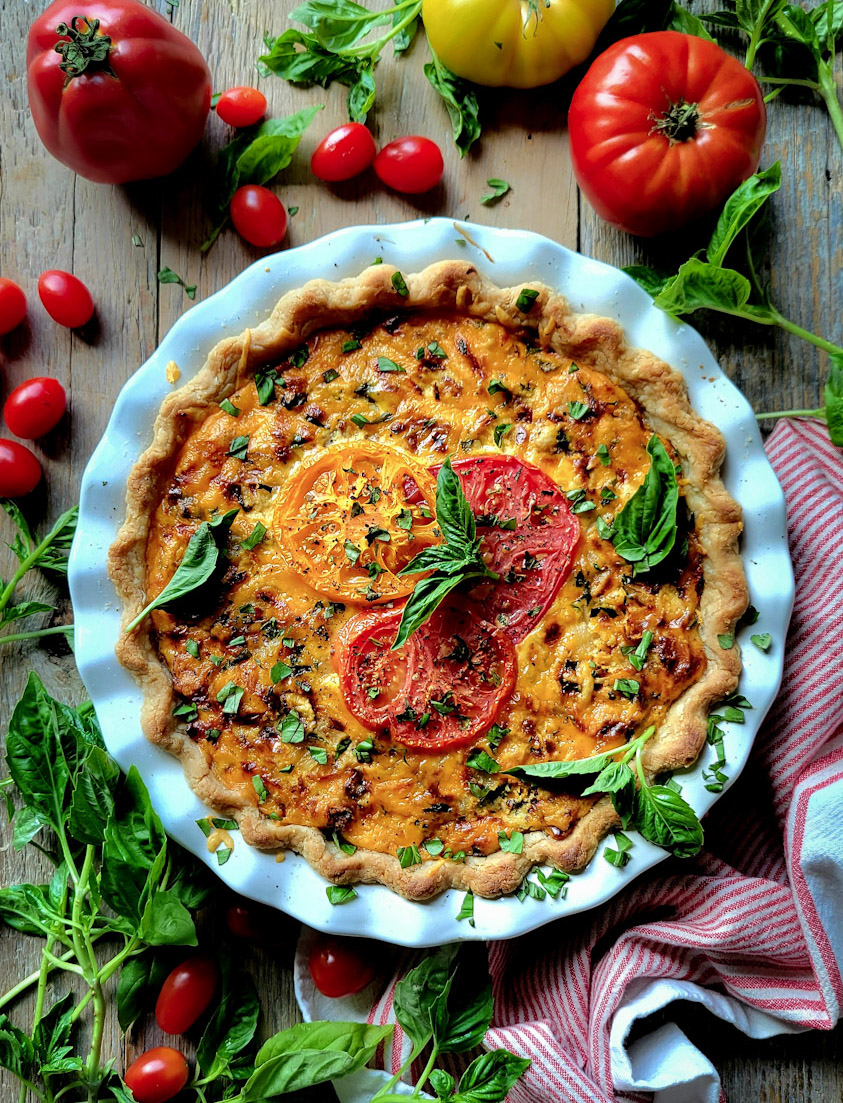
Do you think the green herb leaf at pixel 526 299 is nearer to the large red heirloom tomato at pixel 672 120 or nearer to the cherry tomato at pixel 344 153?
the large red heirloom tomato at pixel 672 120

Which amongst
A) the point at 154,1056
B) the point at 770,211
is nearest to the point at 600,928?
the point at 154,1056

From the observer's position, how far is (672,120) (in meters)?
3.32

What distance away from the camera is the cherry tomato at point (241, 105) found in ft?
11.9

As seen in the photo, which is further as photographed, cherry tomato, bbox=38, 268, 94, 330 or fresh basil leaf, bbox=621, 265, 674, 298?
cherry tomato, bbox=38, 268, 94, 330

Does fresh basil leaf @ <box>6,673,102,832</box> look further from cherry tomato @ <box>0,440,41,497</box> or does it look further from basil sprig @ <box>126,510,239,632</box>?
cherry tomato @ <box>0,440,41,497</box>

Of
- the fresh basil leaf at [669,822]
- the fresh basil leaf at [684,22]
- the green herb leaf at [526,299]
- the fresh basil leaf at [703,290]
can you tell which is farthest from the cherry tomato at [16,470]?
the fresh basil leaf at [684,22]

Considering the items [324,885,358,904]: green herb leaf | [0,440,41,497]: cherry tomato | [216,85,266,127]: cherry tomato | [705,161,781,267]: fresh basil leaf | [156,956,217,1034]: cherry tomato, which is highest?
[705,161,781,267]: fresh basil leaf

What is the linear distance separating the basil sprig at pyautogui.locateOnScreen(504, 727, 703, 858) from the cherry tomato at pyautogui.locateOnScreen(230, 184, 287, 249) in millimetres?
2151

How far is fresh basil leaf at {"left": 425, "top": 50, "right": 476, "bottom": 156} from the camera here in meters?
3.63

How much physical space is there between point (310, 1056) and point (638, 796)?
4.42ft

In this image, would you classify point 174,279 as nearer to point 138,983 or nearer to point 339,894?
point 339,894

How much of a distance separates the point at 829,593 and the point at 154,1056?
294 cm

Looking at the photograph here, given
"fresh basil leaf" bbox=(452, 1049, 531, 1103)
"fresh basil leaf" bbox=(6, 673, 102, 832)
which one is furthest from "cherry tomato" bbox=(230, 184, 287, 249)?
"fresh basil leaf" bbox=(452, 1049, 531, 1103)

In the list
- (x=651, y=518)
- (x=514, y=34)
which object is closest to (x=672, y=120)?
(x=514, y=34)
